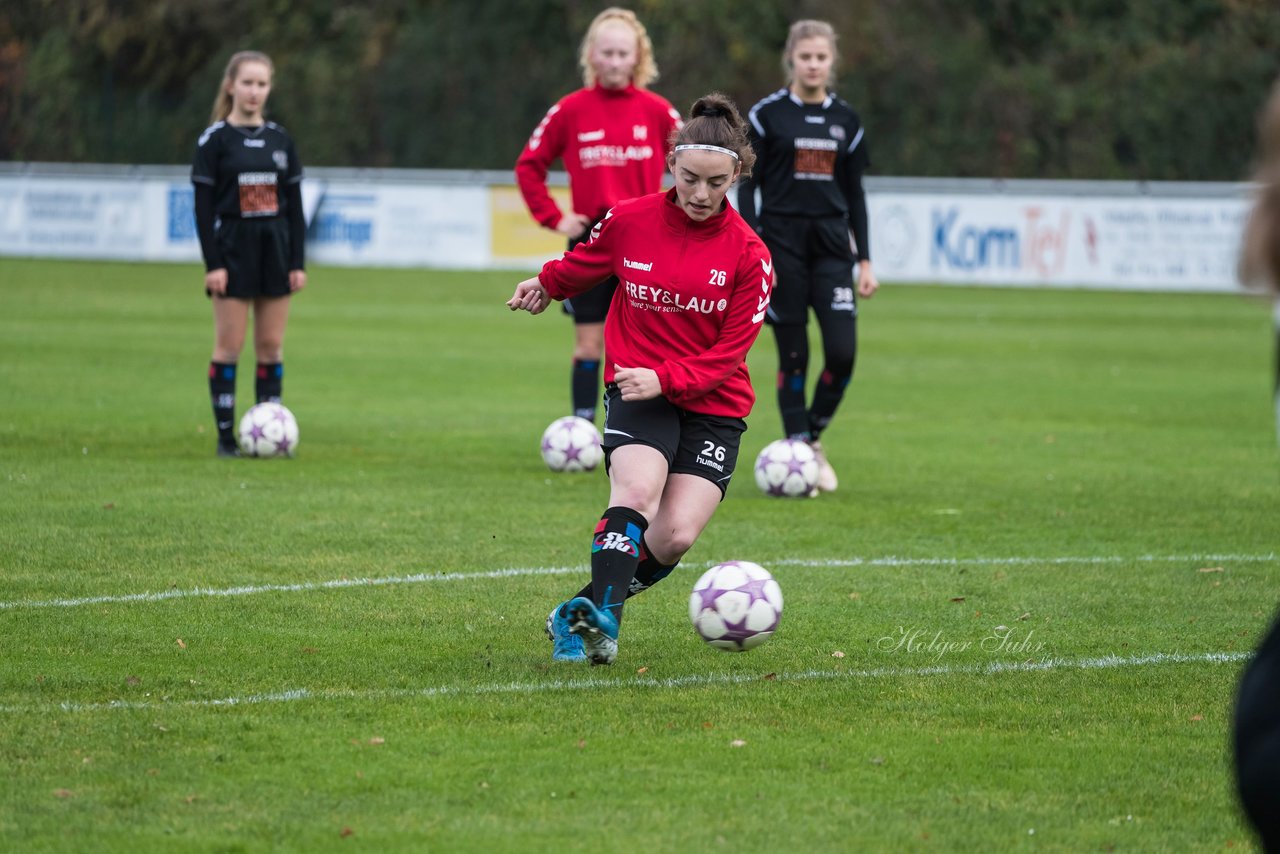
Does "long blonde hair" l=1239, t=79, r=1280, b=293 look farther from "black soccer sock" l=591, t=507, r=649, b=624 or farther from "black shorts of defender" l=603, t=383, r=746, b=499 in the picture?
"black shorts of defender" l=603, t=383, r=746, b=499

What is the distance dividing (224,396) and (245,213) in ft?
3.63

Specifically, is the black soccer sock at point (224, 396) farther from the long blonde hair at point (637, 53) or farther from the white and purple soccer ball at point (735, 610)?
the white and purple soccer ball at point (735, 610)

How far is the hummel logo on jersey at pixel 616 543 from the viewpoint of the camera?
582 centimetres

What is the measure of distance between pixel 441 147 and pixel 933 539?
3991 centimetres

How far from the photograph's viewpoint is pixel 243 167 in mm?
10750

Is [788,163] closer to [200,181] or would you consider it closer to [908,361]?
[200,181]

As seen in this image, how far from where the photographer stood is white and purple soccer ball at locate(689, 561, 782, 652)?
5.86m

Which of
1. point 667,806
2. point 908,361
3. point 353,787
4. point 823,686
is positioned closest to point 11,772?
point 353,787

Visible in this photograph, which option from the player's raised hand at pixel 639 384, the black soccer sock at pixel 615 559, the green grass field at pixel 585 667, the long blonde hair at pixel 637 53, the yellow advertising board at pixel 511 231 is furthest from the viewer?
the yellow advertising board at pixel 511 231

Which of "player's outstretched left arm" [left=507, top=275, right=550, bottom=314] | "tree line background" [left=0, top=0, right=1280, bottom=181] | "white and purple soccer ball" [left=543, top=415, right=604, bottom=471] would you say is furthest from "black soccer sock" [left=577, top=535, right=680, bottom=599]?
"tree line background" [left=0, top=0, right=1280, bottom=181]

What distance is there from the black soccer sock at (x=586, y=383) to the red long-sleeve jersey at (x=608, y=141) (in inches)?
34.0

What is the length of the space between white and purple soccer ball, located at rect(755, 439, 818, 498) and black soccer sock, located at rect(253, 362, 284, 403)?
125 inches

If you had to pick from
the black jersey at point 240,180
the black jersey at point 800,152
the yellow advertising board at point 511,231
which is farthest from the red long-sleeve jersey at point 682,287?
the yellow advertising board at point 511,231

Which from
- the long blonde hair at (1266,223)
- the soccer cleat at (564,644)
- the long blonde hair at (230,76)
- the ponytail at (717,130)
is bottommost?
the soccer cleat at (564,644)
